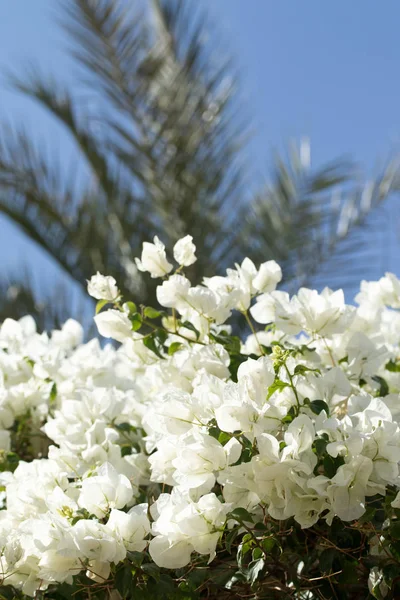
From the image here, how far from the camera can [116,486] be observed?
0.99m

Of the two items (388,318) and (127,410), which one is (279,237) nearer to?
(388,318)

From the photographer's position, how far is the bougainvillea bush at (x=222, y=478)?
883 mm

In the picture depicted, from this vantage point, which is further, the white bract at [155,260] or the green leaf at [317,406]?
the white bract at [155,260]

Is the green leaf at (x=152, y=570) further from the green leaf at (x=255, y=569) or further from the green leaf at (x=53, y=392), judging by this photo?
the green leaf at (x=53, y=392)

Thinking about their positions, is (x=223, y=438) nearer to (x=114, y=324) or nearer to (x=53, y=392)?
(x=114, y=324)

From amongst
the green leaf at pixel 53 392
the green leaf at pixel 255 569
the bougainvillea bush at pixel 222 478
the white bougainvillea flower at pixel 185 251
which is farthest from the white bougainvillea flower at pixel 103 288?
the green leaf at pixel 255 569

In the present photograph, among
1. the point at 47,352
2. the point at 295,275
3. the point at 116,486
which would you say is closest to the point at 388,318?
the point at 47,352

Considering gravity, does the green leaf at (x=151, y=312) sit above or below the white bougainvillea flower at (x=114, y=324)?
above

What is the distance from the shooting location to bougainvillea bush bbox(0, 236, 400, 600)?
0.88 m

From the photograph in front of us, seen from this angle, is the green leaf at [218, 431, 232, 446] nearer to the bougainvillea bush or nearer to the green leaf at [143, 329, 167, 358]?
the bougainvillea bush

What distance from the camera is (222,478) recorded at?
90cm

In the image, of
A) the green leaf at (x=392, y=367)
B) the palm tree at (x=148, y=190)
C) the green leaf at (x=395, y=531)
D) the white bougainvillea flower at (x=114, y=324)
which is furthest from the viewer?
the palm tree at (x=148, y=190)

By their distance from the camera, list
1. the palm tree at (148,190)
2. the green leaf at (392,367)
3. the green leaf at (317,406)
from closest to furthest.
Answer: the green leaf at (317,406), the green leaf at (392,367), the palm tree at (148,190)

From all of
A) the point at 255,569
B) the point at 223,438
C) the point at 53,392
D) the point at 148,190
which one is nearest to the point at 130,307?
the point at 53,392
